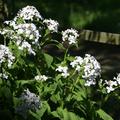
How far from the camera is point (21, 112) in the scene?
311 cm

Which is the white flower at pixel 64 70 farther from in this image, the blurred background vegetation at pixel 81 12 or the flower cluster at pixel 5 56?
the blurred background vegetation at pixel 81 12

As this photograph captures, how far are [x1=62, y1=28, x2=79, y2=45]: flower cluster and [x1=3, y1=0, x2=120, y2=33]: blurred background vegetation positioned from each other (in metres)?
4.47

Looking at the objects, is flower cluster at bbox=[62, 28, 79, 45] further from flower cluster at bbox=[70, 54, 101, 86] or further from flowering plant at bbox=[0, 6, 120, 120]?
flower cluster at bbox=[70, 54, 101, 86]

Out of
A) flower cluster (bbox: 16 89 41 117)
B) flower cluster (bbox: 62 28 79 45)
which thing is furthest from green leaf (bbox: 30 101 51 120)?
flower cluster (bbox: 62 28 79 45)

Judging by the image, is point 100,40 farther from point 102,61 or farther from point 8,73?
point 8,73

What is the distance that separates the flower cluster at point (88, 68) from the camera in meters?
3.45

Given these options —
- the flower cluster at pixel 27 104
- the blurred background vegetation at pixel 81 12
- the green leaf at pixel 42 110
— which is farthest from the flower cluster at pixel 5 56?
the blurred background vegetation at pixel 81 12

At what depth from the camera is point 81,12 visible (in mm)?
9375

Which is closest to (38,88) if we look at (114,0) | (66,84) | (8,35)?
(66,84)

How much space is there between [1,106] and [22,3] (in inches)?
264

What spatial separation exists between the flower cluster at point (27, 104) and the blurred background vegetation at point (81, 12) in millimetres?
5273

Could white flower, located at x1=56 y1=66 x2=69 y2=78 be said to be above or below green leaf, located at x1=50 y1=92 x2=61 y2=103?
above

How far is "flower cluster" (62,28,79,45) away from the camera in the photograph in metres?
3.83

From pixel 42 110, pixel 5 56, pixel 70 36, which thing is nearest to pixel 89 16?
pixel 70 36
